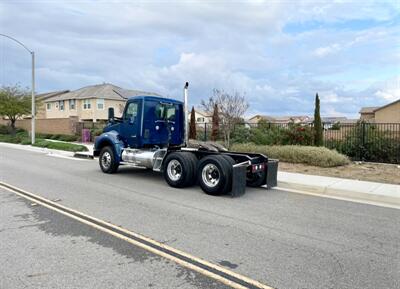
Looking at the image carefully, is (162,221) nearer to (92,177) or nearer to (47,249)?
(47,249)

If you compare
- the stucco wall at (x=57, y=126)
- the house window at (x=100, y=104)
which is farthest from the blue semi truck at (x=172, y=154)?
the house window at (x=100, y=104)

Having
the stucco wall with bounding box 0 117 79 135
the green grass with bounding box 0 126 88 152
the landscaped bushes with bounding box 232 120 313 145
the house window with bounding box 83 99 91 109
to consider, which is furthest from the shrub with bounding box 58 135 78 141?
the house window with bounding box 83 99 91 109

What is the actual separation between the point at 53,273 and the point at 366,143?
15007mm

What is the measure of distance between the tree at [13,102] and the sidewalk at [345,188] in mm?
33951

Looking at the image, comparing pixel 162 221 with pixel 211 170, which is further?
pixel 211 170

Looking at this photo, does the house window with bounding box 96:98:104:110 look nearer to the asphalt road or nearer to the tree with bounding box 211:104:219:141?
the tree with bounding box 211:104:219:141

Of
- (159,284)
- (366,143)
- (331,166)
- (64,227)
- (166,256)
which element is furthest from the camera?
(366,143)

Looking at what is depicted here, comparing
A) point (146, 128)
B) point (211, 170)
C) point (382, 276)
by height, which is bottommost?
point (382, 276)

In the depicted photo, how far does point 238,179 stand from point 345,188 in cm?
311

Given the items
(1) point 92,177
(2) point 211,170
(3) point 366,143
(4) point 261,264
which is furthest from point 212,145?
(3) point 366,143

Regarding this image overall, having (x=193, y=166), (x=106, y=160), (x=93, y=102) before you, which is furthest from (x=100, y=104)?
(x=193, y=166)

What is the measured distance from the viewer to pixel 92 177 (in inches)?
463

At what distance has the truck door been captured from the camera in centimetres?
1171

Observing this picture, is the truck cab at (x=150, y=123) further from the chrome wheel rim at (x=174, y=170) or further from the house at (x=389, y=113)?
the house at (x=389, y=113)
